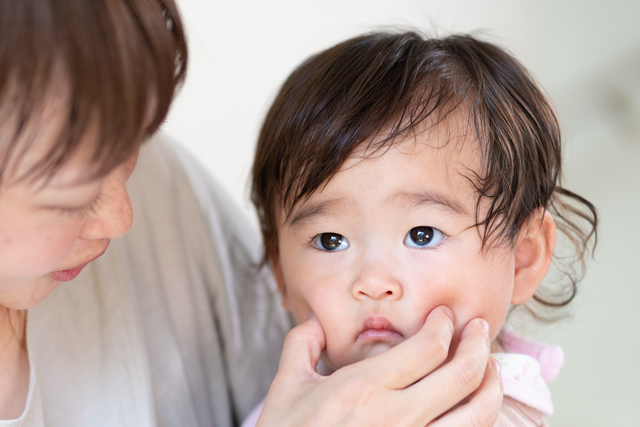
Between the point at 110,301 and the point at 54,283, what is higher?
the point at 54,283

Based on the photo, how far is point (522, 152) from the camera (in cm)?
93

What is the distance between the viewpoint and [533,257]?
102 cm

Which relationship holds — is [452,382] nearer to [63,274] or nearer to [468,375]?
[468,375]

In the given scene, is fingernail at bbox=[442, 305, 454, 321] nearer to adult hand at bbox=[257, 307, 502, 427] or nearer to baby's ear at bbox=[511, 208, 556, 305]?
adult hand at bbox=[257, 307, 502, 427]

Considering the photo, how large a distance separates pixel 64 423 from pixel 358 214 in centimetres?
61

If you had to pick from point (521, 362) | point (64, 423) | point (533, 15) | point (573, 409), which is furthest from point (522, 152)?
point (533, 15)

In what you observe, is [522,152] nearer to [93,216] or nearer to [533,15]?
[93,216]

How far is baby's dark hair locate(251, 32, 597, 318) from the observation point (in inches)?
34.9

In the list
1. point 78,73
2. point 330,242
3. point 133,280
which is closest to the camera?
point 78,73

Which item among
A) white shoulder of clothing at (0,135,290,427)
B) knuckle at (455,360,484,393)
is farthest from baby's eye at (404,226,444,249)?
white shoulder of clothing at (0,135,290,427)

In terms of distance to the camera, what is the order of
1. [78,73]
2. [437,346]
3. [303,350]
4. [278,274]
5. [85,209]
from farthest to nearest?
[278,274], [303,350], [437,346], [85,209], [78,73]

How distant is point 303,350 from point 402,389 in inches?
7.6

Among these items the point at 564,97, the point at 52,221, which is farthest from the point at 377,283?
the point at 564,97

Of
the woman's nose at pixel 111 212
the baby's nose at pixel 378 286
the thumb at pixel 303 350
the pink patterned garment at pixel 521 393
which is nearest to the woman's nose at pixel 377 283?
the baby's nose at pixel 378 286
